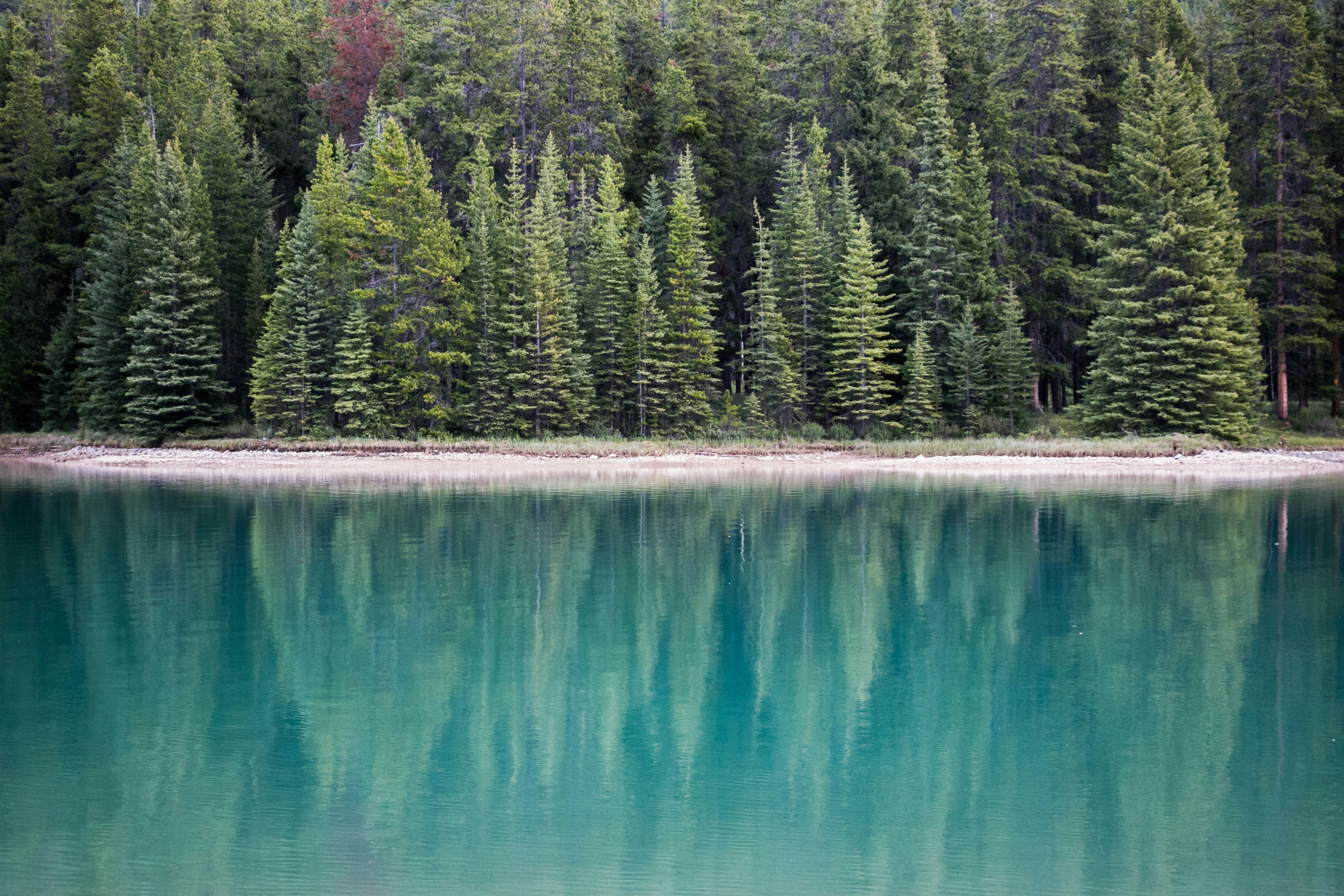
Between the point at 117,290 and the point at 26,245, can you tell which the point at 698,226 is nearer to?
the point at 117,290

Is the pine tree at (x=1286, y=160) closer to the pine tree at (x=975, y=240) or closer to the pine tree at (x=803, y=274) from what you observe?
the pine tree at (x=975, y=240)

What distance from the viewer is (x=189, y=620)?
16.3 meters

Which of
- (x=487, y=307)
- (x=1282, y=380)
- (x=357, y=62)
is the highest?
(x=357, y=62)

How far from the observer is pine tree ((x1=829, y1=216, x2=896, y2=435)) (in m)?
49.7

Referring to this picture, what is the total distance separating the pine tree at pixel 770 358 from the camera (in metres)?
50.6

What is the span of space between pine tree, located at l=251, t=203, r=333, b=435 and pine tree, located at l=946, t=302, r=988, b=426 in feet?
87.3

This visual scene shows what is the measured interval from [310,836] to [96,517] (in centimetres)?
2310

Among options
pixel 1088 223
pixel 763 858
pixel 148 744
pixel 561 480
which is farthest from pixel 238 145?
pixel 763 858

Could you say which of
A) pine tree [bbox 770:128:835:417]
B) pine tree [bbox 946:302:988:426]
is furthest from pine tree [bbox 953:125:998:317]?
pine tree [bbox 770:128:835:417]

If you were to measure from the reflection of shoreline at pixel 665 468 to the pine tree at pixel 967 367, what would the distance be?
5791 mm

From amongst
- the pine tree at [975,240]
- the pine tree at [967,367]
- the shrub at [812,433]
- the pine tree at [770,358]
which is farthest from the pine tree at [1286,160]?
the pine tree at [770,358]

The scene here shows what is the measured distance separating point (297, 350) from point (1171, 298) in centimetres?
3517

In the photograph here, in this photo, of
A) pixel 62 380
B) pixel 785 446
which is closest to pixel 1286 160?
pixel 785 446

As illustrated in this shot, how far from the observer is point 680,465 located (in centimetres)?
4544
